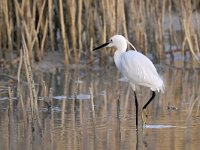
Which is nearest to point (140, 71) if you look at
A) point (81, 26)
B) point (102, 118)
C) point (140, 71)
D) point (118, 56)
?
point (140, 71)

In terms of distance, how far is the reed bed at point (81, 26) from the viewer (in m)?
13.4

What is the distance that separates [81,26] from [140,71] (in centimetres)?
463

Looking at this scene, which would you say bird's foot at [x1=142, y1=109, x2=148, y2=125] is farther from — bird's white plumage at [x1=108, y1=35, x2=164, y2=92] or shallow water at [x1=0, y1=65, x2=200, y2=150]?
bird's white plumage at [x1=108, y1=35, x2=164, y2=92]

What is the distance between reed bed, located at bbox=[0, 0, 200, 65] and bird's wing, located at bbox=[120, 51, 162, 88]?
3.68m

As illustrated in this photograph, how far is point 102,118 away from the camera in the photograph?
9.04 meters

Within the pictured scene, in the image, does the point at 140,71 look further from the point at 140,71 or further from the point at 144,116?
the point at 144,116

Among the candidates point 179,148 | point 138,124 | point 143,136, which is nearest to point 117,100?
point 138,124

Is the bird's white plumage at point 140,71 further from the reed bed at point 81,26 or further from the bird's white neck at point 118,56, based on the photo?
the reed bed at point 81,26

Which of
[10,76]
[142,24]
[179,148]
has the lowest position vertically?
[179,148]

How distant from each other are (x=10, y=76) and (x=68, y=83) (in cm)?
103

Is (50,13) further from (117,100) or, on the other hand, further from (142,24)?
(117,100)

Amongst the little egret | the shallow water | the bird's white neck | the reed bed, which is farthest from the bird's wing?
the reed bed

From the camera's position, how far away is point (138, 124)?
864 cm

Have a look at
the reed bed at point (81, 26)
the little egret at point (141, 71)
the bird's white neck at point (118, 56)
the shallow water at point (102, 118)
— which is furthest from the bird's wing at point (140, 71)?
the reed bed at point (81, 26)
